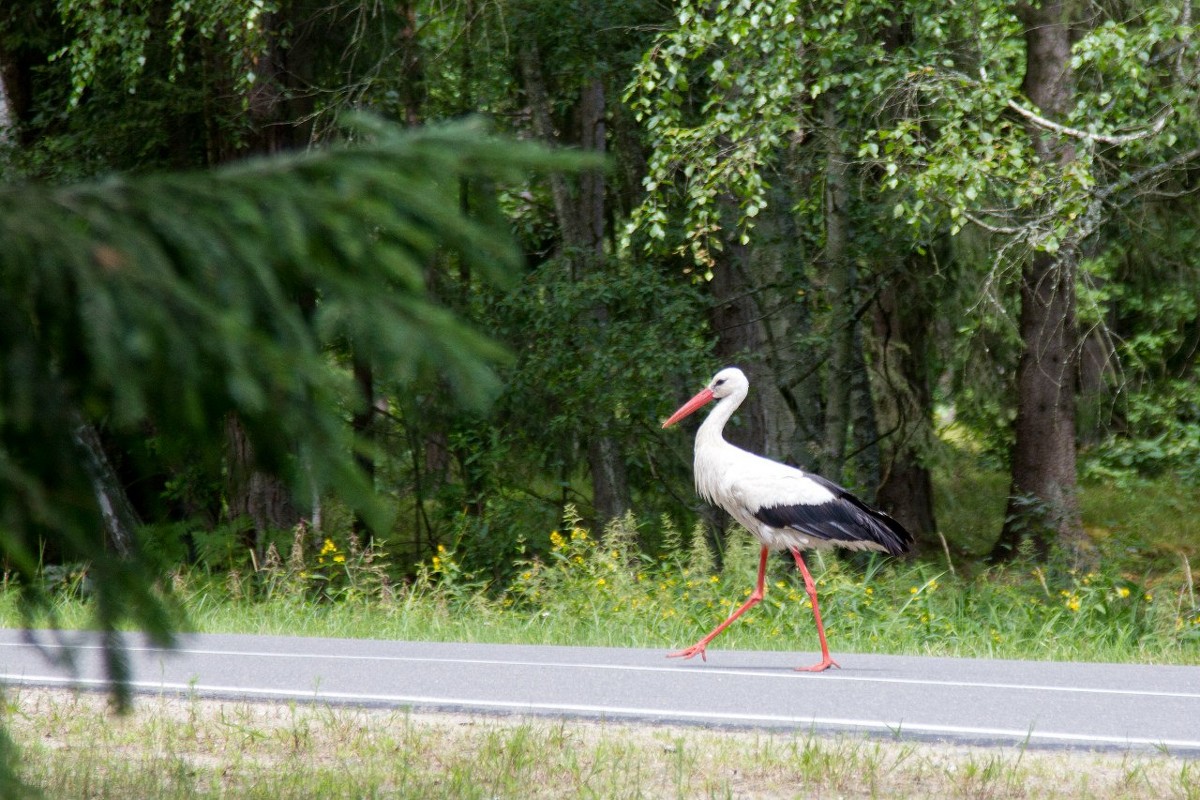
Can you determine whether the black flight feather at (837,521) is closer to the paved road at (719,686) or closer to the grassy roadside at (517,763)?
the paved road at (719,686)

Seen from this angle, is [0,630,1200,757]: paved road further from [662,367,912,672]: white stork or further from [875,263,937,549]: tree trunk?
[875,263,937,549]: tree trunk

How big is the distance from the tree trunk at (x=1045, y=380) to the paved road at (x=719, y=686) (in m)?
5.96

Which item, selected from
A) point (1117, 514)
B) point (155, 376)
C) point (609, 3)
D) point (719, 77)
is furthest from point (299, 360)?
point (1117, 514)

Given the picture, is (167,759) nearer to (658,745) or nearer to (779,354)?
(658,745)

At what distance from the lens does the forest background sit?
11492 millimetres

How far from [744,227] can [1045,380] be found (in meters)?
5.19

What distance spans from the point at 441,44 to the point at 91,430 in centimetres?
1270

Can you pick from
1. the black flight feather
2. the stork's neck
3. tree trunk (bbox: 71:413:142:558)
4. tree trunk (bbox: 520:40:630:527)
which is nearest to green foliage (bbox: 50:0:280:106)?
tree trunk (bbox: 520:40:630:527)

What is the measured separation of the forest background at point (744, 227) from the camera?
1149cm

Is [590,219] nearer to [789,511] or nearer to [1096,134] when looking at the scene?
[1096,134]

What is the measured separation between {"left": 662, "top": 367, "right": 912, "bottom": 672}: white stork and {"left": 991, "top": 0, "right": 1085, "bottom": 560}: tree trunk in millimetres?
5203

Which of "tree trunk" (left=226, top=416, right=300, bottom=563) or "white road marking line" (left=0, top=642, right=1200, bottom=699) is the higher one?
"white road marking line" (left=0, top=642, right=1200, bottom=699)

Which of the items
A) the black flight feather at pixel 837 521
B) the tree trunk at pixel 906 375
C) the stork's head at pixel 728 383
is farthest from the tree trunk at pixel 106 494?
the tree trunk at pixel 906 375

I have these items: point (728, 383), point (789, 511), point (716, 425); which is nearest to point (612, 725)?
point (789, 511)
